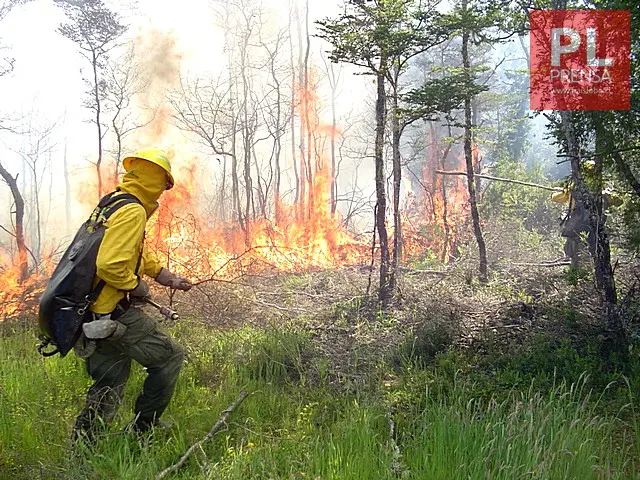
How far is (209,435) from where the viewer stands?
11.0 ft

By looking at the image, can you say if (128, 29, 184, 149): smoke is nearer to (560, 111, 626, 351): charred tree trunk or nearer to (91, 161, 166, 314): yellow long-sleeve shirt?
(91, 161, 166, 314): yellow long-sleeve shirt

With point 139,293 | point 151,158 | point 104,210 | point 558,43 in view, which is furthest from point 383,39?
point 139,293

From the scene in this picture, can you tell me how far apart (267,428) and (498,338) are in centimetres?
307

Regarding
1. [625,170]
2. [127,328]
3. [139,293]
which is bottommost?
[127,328]

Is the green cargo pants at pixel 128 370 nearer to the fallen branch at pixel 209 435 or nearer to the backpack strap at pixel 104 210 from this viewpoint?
the backpack strap at pixel 104 210

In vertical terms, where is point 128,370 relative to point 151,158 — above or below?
below

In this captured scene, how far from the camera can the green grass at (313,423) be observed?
2.60 meters

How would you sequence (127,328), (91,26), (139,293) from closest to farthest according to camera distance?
1. (127,328)
2. (139,293)
3. (91,26)

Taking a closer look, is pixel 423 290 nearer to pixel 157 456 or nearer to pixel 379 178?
pixel 379 178

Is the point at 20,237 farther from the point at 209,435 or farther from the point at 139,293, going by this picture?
the point at 209,435

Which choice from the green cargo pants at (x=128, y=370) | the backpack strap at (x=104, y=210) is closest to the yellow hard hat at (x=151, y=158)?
the backpack strap at (x=104, y=210)

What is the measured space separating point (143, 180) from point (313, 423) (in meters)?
2.41

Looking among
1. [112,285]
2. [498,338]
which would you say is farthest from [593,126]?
[112,285]

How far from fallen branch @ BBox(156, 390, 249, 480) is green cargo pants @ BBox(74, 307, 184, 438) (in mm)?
456
